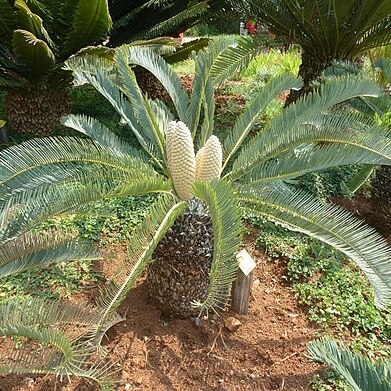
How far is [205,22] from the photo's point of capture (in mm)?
6305

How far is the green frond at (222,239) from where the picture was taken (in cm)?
210

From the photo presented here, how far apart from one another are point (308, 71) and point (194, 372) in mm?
4016

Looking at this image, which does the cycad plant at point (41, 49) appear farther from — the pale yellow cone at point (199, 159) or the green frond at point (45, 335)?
the green frond at point (45, 335)

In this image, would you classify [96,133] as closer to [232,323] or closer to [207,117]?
[207,117]

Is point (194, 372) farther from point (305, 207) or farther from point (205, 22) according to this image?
point (205, 22)

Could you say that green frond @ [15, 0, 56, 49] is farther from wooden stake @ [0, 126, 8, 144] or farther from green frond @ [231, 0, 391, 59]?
green frond @ [231, 0, 391, 59]

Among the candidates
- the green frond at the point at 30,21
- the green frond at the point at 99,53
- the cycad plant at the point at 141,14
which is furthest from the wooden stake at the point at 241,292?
the cycad plant at the point at 141,14

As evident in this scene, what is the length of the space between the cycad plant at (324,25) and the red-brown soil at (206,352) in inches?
120

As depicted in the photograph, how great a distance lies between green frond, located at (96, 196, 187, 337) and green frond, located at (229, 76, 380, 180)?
1.81 ft

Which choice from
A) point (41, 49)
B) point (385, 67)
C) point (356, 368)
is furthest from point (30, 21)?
point (356, 368)

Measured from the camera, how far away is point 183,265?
112 inches

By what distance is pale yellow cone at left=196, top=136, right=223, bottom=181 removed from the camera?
2711 millimetres

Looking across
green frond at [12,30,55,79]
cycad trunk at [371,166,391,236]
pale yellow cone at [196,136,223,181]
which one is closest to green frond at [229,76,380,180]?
pale yellow cone at [196,136,223,181]

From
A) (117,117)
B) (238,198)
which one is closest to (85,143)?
(238,198)
